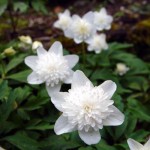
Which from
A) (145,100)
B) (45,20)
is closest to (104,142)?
(145,100)

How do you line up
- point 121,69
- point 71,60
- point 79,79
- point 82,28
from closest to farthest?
point 79,79
point 71,60
point 82,28
point 121,69

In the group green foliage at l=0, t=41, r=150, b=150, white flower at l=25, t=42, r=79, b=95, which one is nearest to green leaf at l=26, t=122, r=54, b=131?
green foliage at l=0, t=41, r=150, b=150

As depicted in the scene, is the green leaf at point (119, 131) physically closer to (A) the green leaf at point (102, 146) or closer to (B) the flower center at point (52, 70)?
(A) the green leaf at point (102, 146)

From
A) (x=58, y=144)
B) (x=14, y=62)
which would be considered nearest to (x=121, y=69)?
(x=14, y=62)

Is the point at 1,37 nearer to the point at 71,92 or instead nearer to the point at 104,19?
the point at 104,19

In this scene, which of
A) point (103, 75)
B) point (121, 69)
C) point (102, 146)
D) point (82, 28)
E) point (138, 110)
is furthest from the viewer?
point (121, 69)

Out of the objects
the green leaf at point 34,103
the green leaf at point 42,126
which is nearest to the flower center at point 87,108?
the green leaf at point 42,126

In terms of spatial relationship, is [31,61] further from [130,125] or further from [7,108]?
[130,125]
